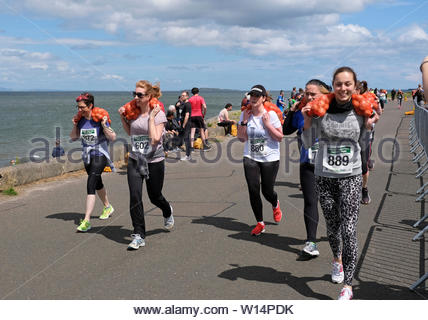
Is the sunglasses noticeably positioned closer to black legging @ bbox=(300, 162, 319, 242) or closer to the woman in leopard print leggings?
black legging @ bbox=(300, 162, 319, 242)

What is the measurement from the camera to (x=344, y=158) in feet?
13.4

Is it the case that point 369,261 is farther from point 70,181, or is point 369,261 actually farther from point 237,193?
point 70,181

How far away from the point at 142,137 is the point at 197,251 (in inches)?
61.8

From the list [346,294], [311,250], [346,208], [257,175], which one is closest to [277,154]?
[257,175]

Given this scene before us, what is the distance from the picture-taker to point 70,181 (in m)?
10.5

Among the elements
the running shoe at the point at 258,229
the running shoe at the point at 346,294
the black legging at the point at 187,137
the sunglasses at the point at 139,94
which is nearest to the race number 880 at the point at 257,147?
the running shoe at the point at 258,229

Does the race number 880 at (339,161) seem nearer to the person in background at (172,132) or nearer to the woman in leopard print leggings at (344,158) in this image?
the woman in leopard print leggings at (344,158)

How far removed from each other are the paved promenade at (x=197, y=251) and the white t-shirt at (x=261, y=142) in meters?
1.09

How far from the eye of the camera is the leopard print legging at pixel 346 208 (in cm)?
405

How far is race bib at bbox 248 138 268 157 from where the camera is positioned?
599cm

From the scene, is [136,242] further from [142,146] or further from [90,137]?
[90,137]

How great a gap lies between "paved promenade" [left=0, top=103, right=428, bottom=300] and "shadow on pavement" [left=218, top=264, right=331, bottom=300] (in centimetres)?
1

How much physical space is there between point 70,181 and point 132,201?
510 centimetres
